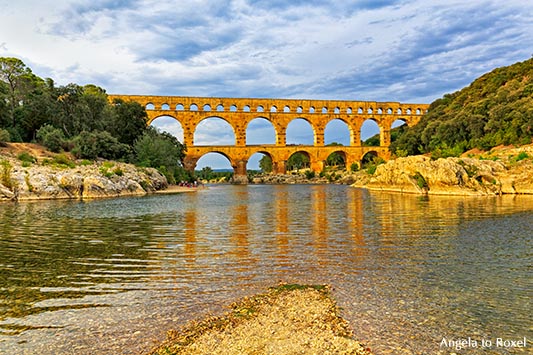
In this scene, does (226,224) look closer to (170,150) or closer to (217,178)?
(170,150)

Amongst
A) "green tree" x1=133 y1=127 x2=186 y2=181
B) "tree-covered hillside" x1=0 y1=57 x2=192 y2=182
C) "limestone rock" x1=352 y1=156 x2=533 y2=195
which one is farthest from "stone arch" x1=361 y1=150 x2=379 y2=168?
"limestone rock" x1=352 y1=156 x2=533 y2=195

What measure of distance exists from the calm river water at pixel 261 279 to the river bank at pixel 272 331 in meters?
0.17

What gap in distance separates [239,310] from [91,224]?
26.2 ft

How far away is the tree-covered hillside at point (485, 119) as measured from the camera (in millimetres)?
30641

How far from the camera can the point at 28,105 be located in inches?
1177

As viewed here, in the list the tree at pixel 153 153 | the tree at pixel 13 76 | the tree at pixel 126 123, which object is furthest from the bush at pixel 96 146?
the tree at pixel 13 76

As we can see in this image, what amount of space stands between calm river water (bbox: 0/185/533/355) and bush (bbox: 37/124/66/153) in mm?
19578

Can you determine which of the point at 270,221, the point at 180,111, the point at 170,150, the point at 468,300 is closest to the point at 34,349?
the point at 468,300

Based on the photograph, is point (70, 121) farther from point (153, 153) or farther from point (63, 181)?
point (63, 181)

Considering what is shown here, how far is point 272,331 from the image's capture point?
10.9 feet

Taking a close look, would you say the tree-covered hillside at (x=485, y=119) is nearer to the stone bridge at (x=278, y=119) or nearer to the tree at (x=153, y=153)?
the stone bridge at (x=278, y=119)

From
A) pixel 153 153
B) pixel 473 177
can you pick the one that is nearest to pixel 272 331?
pixel 473 177

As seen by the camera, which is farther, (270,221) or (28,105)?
(28,105)

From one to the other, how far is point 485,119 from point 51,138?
121 ft
